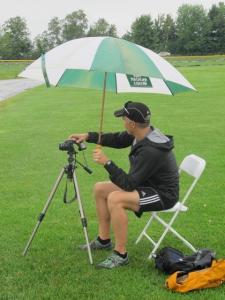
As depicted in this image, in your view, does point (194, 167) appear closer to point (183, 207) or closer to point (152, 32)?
point (183, 207)

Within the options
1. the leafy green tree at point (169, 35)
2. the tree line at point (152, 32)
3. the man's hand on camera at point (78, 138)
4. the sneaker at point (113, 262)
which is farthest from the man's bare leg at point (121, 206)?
the leafy green tree at point (169, 35)

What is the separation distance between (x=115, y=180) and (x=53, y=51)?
1.51 metres

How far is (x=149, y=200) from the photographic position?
553cm

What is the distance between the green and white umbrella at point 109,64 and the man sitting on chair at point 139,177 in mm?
453

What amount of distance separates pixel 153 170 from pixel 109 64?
3.96ft

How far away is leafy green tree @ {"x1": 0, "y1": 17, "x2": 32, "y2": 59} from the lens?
362ft

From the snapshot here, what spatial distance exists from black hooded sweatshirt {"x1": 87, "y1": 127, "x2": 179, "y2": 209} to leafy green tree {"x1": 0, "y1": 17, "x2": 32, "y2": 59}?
350ft

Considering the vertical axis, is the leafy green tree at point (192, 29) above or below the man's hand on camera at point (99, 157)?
below

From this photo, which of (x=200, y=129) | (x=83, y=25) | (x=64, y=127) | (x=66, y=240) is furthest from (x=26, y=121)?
(x=83, y=25)

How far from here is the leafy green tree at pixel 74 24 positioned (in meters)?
128

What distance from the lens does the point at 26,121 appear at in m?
19.3

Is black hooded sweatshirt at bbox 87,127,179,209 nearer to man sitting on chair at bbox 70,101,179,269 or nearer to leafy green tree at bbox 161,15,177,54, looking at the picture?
man sitting on chair at bbox 70,101,179,269

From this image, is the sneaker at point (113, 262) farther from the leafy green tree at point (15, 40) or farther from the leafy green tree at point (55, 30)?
the leafy green tree at point (55, 30)

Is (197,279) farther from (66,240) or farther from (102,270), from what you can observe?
(66,240)
